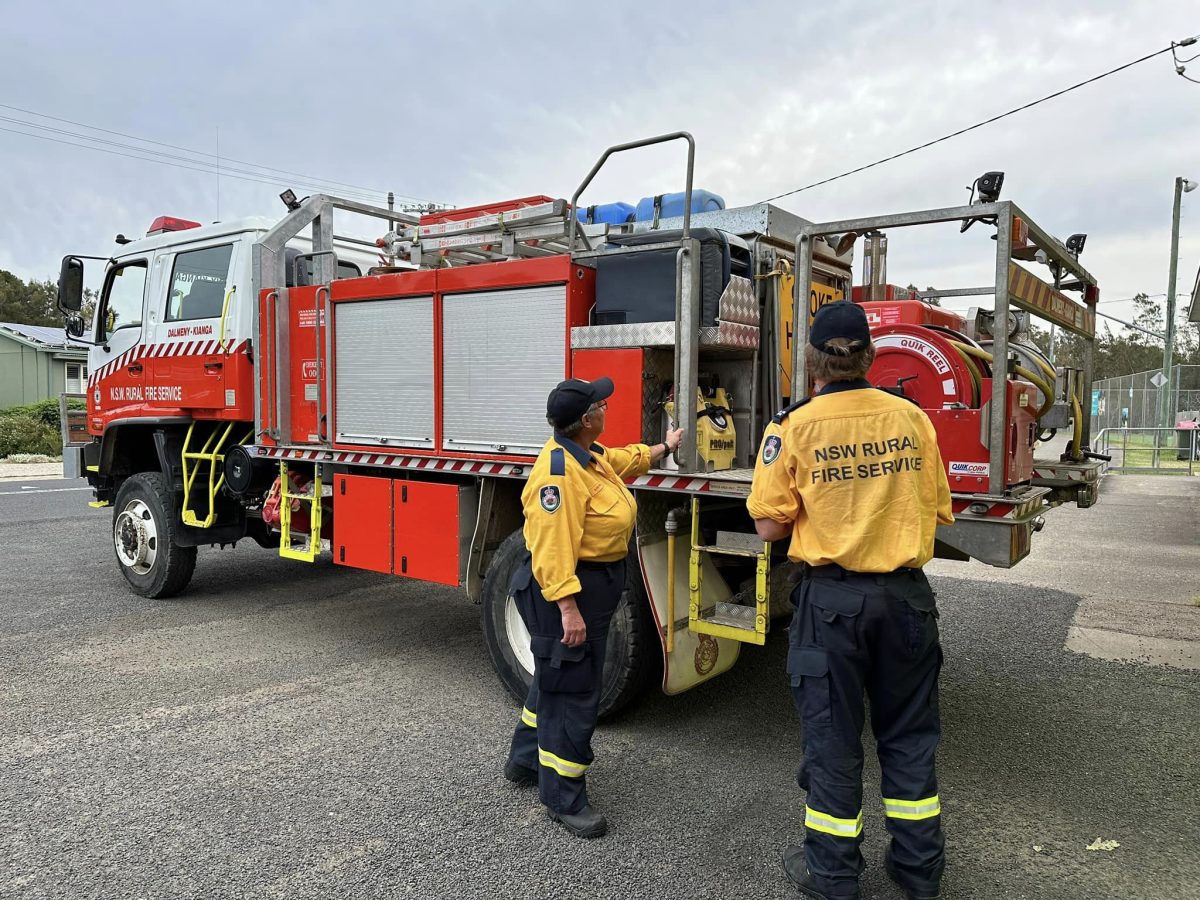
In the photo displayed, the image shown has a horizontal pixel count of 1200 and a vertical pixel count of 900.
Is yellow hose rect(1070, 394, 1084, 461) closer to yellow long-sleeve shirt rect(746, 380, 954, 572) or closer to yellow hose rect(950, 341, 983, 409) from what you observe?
yellow hose rect(950, 341, 983, 409)

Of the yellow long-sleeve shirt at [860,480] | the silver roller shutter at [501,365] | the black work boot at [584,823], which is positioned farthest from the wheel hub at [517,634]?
the yellow long-sleeve shirt at [860,480]

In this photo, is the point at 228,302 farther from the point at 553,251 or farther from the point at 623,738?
the point at 623,738

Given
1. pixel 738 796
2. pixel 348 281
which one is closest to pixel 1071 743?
pixel 738 796

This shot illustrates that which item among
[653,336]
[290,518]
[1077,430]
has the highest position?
[653,336]

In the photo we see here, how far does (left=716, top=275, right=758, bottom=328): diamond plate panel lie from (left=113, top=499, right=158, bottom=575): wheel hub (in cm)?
511

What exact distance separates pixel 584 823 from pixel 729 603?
1.27 metres

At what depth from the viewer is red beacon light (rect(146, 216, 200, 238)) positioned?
7203 mm

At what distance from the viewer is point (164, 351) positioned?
6.91 m

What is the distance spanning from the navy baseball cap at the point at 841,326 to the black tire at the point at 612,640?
5.56 feet

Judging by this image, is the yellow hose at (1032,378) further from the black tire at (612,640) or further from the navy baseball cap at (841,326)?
the black tire at (612,640)

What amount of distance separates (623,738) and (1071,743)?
85.0 inches

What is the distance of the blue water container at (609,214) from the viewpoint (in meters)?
5.53

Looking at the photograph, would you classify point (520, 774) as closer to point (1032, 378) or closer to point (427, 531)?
point (427, 531)

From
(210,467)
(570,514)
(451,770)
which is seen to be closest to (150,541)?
(210,467)
